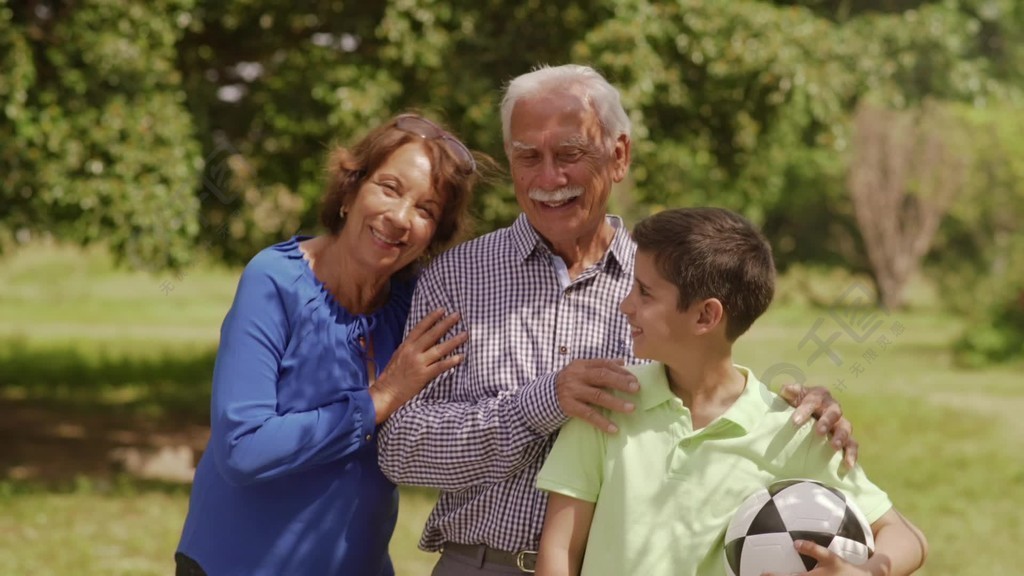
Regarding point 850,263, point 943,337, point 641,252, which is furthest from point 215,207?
point 850,263

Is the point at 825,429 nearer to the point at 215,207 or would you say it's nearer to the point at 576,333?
the point at 576,333

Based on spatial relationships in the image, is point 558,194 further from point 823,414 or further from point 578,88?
point 823,414

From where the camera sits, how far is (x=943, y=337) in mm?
29672

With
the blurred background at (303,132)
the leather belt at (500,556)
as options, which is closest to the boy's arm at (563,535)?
the leather belt at (500,556)

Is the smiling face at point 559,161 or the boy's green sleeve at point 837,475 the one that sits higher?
the smiling face at point 559,161

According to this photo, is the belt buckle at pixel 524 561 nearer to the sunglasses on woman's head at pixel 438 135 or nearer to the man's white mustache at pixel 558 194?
the man's white mustache at pixel 558 194

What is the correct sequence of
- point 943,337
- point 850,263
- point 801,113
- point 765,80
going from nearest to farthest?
point 765,80 → point 801,113 → point 943,337 → point 850,263

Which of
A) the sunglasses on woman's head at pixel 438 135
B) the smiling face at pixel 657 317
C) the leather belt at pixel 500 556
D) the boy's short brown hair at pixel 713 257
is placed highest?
the sunglasses on woman's head at pixel 438 135

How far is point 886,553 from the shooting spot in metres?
2.62

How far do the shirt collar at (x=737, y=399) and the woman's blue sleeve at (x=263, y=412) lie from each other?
719 millimetres

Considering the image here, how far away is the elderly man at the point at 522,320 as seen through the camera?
286 cm

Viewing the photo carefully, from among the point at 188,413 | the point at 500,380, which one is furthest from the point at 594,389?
the point at 188,413

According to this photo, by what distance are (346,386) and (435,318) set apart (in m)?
0.30

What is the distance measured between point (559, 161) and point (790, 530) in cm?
109
